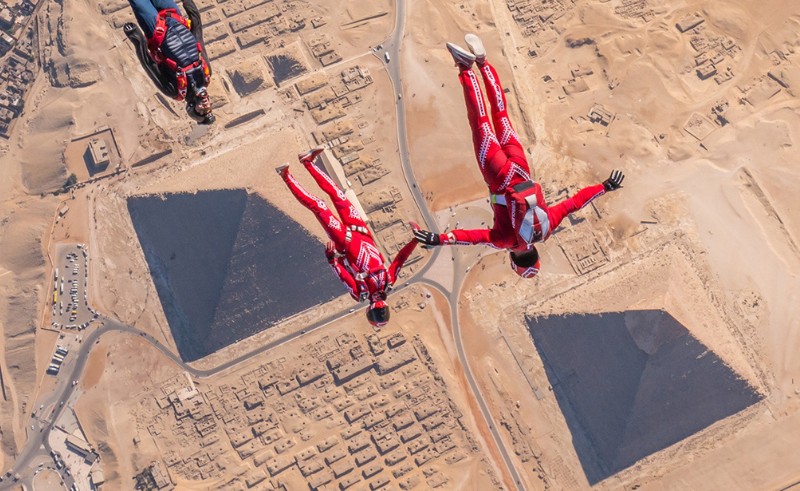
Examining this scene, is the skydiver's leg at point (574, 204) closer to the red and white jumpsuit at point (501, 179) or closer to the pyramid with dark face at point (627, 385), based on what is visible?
the red and white jumpsuit at point (501, 179)

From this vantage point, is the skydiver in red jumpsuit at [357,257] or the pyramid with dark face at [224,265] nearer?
the skydiver in red jumpsuit at [357,257]

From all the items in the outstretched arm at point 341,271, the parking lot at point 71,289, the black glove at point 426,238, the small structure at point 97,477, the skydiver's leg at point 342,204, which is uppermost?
the black glove at point 426,238

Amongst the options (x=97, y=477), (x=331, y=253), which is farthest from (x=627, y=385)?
(x=97, y=477)

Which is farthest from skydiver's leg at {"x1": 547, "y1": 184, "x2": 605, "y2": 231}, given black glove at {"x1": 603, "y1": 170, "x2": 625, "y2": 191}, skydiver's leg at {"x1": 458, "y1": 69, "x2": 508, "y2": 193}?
skydiver's leg at {"x1": 458, "y1": 69, "x2": 508, "y2": 193}

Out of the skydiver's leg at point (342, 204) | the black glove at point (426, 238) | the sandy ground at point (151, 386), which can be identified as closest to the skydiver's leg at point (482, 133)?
the black glove at point (426, 238)

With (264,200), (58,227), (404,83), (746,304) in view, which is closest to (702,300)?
(746,304)

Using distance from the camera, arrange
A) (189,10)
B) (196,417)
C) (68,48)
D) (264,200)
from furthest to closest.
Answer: (68,48)
(196,417)
(264,200)
(189,10)

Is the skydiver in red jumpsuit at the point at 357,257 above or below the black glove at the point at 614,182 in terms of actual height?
below

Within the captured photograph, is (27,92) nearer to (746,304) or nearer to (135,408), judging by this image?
(135,408)
